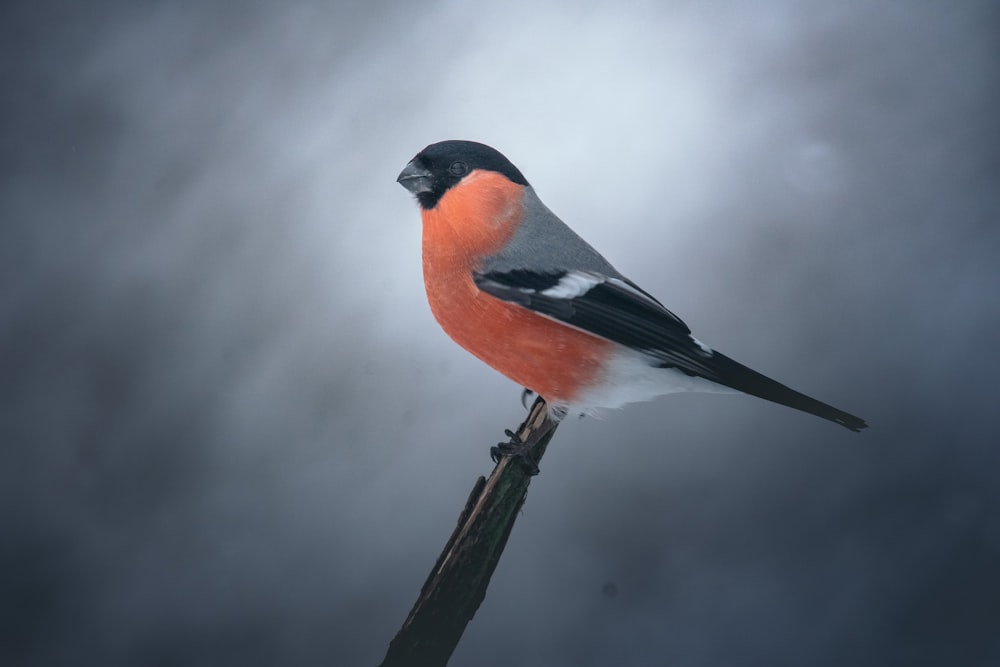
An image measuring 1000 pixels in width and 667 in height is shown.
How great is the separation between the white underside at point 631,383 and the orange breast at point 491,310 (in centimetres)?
3

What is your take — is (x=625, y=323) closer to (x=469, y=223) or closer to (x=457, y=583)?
(x=469, y=223)

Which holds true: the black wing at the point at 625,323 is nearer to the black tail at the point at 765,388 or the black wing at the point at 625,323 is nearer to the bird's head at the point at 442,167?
the black tail at the point at 765,388

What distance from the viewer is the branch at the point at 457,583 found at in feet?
4.82

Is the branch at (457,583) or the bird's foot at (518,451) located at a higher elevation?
the bird's foot at (518,451)

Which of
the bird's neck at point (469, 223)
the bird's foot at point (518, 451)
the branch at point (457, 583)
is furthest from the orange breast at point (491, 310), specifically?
the branch at point (457, 583)

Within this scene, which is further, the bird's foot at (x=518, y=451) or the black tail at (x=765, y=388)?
the bird's foot at (x=518, y=451)

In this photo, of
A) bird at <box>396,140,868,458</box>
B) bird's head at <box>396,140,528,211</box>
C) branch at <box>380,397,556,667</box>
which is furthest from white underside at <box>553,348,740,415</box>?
bird's head at <box>396,140,528,211</box>

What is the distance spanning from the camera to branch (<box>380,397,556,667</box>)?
1468mm

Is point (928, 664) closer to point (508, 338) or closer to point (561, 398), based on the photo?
point (561, 398)

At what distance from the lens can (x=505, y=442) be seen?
→ 5.71 ft

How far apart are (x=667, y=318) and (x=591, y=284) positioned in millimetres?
180

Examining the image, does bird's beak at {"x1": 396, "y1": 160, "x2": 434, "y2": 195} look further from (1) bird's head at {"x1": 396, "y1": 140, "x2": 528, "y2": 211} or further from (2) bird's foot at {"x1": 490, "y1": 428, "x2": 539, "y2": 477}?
(2) bird's foot at {"x1": 490, "y1": 428, "x2": 539, "y2": 477}

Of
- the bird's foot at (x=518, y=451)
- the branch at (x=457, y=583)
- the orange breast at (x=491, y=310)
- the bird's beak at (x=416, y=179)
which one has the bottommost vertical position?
the branch at (x=457, y=583)

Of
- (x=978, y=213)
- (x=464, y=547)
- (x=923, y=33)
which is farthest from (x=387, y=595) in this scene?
(x=923, y=33)
